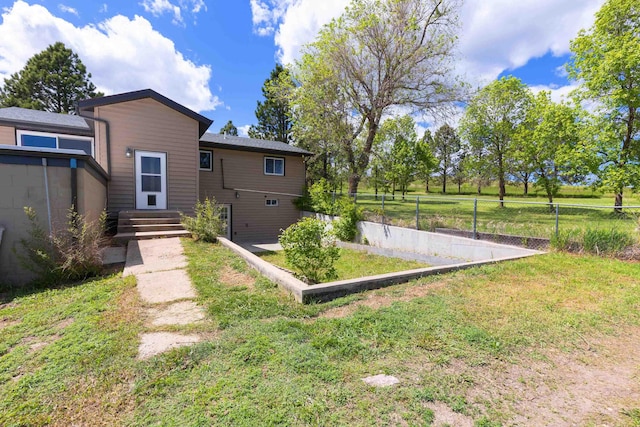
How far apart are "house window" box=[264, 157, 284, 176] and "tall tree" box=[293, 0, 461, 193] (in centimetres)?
256

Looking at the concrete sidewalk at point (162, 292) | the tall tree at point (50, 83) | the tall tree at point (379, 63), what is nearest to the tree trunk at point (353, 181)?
the tall tree at point (379, 63)

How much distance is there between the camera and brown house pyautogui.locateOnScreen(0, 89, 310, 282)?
4.70 m

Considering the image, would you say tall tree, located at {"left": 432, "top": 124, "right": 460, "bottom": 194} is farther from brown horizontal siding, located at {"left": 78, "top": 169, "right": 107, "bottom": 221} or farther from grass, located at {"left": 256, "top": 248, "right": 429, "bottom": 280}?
brown horizontal siding, located at {"left": 78, "top": 169, "right": 107, "bottom": 221}

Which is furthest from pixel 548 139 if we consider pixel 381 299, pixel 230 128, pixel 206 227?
pixel 230 128

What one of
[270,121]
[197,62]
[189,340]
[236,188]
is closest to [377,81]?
[236,188]

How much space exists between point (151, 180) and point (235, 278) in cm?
648

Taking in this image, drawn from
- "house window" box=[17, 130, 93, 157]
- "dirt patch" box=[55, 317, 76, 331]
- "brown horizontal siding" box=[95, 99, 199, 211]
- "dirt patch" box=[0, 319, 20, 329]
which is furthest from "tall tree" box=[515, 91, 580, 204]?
"house window" box=[17, 130, 93, 157]

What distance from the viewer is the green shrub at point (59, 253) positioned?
451 cm

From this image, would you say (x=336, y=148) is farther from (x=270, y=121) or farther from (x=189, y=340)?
(x=270, y=121)

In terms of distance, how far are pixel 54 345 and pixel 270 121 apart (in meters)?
27.2

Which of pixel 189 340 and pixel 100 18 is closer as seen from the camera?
pixel 189 340

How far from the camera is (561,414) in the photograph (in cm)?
191

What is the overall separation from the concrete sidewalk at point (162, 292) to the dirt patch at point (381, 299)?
1620mm

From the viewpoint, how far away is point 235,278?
15.2 ft
